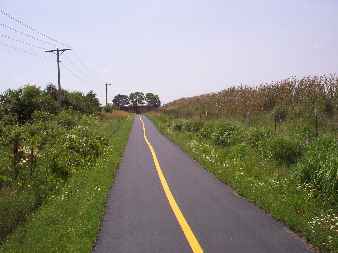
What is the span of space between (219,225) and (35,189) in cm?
629

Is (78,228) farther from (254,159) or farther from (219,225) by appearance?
(254,159)

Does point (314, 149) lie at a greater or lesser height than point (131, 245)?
greater

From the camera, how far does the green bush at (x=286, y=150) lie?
14.7 metres

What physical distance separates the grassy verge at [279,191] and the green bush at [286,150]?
24 centimetres

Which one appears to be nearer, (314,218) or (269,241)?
(269,241)

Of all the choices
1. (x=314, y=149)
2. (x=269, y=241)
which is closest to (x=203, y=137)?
(x=314, y=149)

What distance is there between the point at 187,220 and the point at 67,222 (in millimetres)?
2166

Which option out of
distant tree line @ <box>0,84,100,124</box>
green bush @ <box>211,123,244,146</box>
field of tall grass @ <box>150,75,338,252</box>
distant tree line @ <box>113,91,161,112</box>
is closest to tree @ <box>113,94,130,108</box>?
distant tree line @ <box>113,91,161,112</box>

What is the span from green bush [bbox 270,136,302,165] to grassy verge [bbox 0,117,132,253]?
5369 mm

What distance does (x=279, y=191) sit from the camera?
428 inches

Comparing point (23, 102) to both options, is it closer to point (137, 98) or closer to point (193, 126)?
point (193, 126)

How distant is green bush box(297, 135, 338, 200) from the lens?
33.0ft

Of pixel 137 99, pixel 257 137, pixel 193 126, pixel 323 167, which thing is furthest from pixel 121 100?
pixel 323 167

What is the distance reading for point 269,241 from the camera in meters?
7.34
